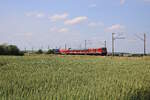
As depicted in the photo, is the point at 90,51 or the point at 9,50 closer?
the point at 90,51

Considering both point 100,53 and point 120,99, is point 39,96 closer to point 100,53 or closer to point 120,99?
point 120,99

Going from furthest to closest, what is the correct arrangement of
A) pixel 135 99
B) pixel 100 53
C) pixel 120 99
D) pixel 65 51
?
1. pixel 65 51
2. pixel 100 53
3. pixel 135 99
4. pixel 120 99

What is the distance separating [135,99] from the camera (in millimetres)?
5352

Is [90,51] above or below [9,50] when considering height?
below

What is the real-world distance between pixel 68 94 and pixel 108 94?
985 millimetres

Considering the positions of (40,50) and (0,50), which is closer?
(0,50)

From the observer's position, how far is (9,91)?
524 cm

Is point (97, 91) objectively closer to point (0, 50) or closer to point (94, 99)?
point (94, 99)

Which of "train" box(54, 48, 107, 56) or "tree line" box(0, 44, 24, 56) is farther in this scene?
"tree line" box(0, 44, 24, 56)

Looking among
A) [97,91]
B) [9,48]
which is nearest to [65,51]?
[9,48]

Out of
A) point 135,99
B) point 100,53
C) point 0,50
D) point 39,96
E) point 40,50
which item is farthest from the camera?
point 40,50

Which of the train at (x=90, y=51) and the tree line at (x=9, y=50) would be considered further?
the tree line at (x=9, y=50)

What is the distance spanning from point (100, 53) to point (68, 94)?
152 feet

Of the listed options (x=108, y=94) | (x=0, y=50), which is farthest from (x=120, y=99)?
(x=0, y=50)
